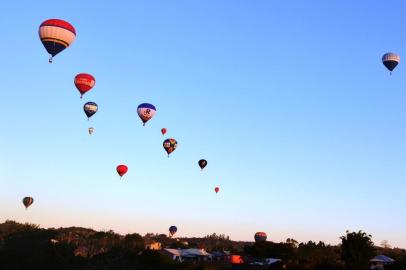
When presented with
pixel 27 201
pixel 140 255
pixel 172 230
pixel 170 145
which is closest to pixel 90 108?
pixel 170 145

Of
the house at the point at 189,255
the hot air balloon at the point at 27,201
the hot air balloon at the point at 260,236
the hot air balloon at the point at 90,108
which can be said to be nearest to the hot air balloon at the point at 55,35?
the hot air balloon at the point at 90,108

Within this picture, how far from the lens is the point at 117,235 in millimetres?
113375

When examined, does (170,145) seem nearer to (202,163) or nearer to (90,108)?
(202,163)

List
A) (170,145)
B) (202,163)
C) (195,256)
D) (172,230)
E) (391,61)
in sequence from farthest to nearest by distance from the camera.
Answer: (172,230) → (202,163) → (170,145) → (195,256) → (391,61)

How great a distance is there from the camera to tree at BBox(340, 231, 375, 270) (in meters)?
58.6

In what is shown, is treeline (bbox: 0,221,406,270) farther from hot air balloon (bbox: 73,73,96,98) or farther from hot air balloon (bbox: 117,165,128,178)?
hot air balloon (bbox: 73,73,96,98)

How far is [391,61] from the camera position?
69062 mm

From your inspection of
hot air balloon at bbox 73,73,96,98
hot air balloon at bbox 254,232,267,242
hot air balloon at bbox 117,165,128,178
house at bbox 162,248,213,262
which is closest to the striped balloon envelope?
hot air balloon at bbox 73,73,96,98

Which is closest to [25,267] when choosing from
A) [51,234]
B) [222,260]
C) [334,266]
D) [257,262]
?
[51,234]

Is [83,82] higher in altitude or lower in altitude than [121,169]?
higher

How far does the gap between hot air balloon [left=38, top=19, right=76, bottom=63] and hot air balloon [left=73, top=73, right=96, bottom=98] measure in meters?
8.36

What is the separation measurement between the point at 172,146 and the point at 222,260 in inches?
727

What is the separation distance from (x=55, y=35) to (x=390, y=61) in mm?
43468

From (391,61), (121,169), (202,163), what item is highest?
(391,61)
